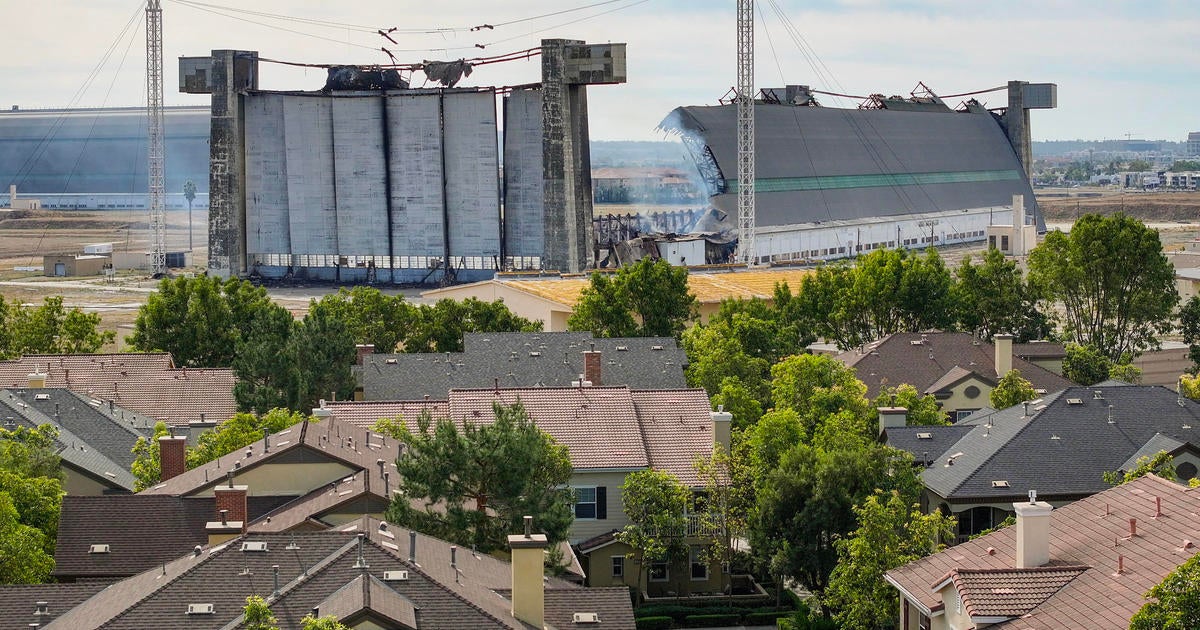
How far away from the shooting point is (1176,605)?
2375 cm

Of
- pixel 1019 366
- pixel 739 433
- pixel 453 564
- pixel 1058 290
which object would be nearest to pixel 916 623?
pixel 453 564

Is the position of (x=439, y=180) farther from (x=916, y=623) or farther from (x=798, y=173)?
(x=916, y=623)

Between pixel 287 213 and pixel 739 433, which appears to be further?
pixel 287 213

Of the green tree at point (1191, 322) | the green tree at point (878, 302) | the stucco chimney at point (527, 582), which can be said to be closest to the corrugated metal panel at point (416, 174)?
the green tree at point (878, 302)

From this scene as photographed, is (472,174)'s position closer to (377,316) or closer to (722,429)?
(377,316)

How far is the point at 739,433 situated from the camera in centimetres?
5350

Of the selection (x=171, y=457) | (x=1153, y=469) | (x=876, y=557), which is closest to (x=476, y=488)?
(x=876, y=557)

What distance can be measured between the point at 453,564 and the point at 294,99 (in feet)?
431

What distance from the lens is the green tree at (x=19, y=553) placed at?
38022mm

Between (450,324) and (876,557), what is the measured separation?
49547 mm

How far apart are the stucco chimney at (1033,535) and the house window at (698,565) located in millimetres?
19118

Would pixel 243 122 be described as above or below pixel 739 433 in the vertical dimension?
above

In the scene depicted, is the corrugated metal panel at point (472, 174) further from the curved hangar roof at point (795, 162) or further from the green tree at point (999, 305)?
the green tree at point (999, 305)

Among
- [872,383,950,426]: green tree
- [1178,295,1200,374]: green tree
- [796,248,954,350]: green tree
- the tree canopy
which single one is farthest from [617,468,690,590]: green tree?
[1178,295,1200,374]: green tree
